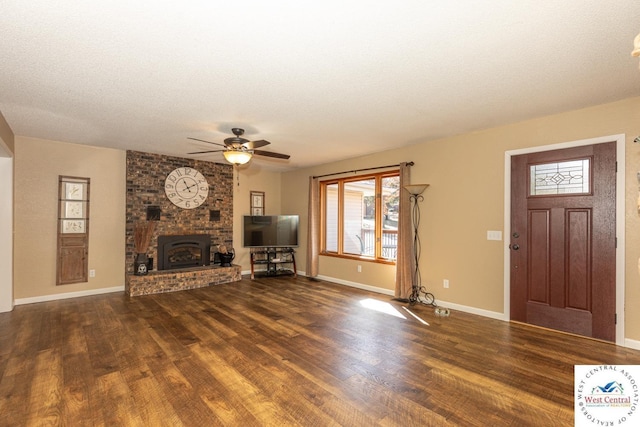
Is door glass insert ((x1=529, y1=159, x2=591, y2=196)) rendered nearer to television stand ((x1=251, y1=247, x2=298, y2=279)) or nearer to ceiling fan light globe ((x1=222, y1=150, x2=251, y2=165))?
ceiling fan light globe ((x1=222, y1=150, x2=251, y2=165))

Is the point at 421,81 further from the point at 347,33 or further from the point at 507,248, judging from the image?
the point at 507,248

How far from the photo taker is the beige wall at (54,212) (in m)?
4.69

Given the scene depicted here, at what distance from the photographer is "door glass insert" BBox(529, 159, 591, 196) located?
3.41m

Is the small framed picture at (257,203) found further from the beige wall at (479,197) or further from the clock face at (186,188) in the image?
the beige wall at (479,197)

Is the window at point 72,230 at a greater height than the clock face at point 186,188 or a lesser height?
lesser

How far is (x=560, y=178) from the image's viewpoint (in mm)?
3578

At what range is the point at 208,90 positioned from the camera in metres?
2.94

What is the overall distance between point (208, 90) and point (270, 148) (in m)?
2.38

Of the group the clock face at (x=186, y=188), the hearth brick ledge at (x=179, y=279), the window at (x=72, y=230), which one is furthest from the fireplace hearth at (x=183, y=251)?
the window at (x=72, y=230)

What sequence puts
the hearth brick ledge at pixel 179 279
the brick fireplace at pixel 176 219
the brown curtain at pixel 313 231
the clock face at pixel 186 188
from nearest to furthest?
the hearth brick ledge at pixel 179 279, the brick fireplace at pixel 176 219, the clock face at pixel 186 188, the brown curtain at pixel 313 231

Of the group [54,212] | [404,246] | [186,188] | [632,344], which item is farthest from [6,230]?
[632,344]

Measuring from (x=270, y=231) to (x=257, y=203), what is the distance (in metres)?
0.88

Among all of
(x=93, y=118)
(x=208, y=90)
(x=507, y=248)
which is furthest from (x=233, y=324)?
(x=507, y=248)

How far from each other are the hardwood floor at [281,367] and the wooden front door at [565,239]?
266 millimetres
